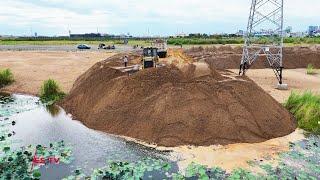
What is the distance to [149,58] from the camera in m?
22.3

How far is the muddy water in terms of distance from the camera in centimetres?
1294

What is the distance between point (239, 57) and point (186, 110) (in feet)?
87.5

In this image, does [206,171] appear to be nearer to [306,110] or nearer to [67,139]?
[67,139]

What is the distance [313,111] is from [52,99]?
14738 mm

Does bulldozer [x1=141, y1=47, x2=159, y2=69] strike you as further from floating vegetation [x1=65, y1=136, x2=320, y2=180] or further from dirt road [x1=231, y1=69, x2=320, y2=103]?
floating vegetation [x1=65, y1=136, x2=320, y2=180]

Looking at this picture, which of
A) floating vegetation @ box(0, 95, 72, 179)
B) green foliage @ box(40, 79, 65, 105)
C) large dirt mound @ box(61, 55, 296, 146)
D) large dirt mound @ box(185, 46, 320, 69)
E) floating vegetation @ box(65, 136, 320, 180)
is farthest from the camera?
large dirt mound @ box(185, 46, 320, 69)

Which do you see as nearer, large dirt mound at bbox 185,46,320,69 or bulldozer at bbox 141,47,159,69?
bulldozer at bbox 141,47,159,69

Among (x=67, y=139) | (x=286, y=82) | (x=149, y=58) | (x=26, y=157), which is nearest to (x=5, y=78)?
(x=149, y=58)

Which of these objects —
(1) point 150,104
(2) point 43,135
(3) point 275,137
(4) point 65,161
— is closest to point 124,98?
(1) point 150,104

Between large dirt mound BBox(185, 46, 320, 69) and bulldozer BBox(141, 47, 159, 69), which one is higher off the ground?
bulldozer BBox(141, 47, 159, 69)

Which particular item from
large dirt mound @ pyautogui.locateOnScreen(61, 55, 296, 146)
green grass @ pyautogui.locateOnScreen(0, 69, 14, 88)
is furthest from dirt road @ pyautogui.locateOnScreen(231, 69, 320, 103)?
green grass @ pyautogui.locateOnScreen(0, 69, 14, 88)

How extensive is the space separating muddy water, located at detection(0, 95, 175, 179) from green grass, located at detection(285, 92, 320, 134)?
7328 millimetres

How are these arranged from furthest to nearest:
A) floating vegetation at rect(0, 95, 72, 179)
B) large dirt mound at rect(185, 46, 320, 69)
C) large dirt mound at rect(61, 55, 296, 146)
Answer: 1. large dirt mound at rect(185, 46, 320, 69)
2. large dirt mound at rect(61, 55, 296, 146)
3. floating vegetation at rect(0, 95, 72, 179)

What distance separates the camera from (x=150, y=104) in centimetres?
1694
